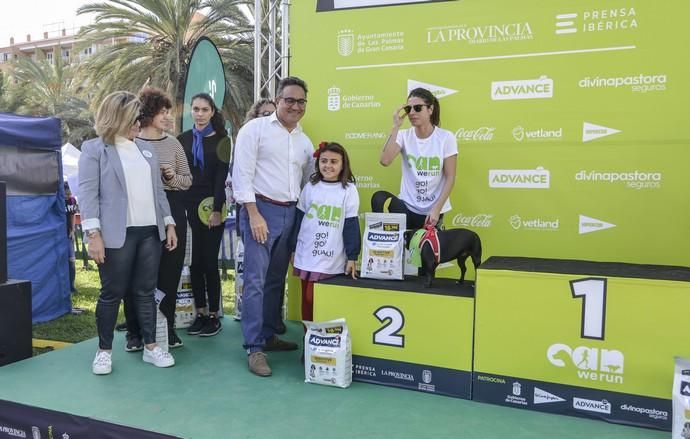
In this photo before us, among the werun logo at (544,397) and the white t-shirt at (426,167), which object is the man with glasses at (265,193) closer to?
the white t-shirt at (426,167)

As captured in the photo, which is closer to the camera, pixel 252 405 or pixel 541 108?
pixel 252 405

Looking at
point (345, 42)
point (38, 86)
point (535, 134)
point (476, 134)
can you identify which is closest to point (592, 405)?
point (535, 134)

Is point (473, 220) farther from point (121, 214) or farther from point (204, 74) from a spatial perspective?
point (204, 74)

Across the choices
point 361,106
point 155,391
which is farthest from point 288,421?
point 361,106

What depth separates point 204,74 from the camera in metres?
4.12

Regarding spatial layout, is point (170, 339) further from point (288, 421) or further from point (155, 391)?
point (288, 421)

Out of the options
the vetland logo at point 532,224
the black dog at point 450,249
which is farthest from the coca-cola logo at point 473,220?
the black dog at point 450,249

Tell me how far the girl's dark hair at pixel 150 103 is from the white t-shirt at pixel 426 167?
1.34 meters

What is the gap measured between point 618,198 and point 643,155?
0.93 ft

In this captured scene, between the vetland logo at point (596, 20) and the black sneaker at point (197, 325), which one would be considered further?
the black sneaker at point (197, 325)

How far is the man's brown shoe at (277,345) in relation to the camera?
3.10 metres

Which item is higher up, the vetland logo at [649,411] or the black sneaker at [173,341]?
the vetland logo at [649,411]

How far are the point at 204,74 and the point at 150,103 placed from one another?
1267 millimetres

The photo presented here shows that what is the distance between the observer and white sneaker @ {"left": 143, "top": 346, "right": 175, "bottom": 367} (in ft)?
9.19
